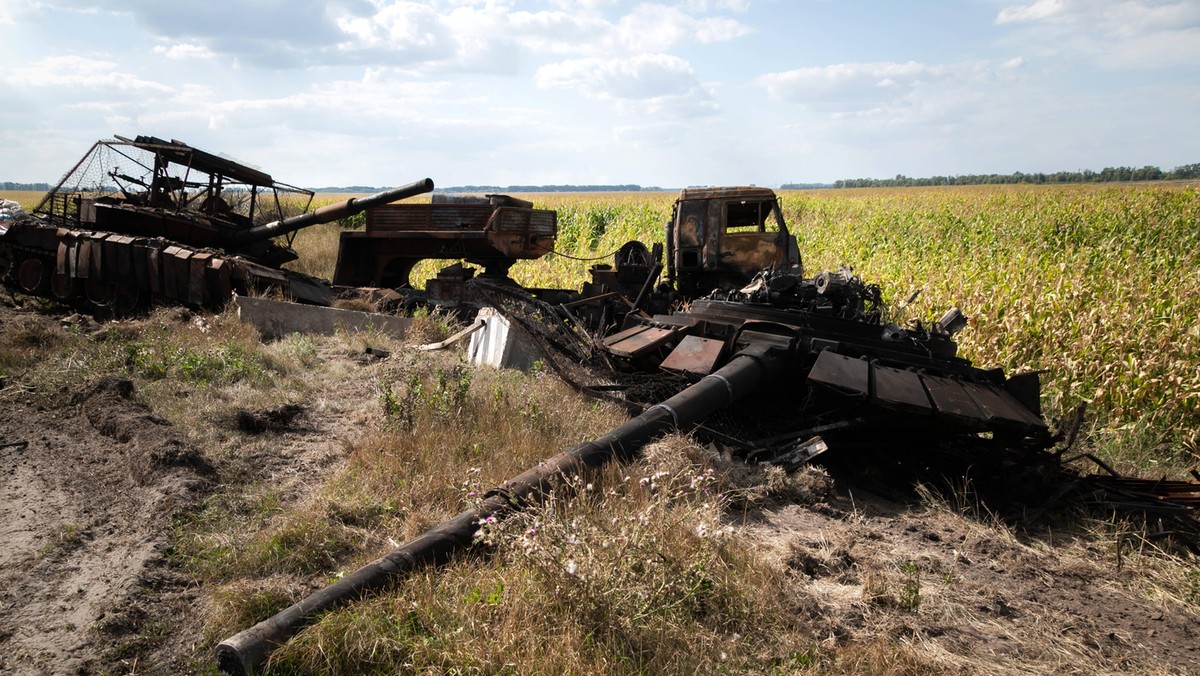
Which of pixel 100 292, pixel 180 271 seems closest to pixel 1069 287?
pixel 180 271

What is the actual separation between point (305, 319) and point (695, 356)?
5.84 metres

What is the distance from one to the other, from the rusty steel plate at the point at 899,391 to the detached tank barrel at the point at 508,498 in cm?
88

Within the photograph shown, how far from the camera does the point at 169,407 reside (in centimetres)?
677

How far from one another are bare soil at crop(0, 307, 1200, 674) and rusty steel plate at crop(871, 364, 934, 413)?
788 millimetres

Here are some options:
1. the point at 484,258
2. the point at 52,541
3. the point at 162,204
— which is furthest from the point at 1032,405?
the point at 162,204

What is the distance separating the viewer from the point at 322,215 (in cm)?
1345

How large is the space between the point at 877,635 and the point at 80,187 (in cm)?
1474

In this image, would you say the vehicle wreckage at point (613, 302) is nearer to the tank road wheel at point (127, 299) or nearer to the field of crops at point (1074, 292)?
the tank road wheel at point (127, 299)

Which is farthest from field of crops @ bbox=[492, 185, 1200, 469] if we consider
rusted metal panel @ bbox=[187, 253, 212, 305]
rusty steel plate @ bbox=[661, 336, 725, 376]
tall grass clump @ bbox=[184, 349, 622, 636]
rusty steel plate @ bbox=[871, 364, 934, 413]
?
rusted metal panel @ bbox=[187, 253, 212, 305]

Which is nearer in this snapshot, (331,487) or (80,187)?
(331,487)

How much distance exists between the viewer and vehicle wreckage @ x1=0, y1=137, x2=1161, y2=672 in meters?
5.86

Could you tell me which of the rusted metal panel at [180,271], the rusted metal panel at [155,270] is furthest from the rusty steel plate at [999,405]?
the rusted metal panel at [155,270]

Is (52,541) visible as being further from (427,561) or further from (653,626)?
(653,626)

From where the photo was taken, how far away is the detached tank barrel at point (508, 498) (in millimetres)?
3111
